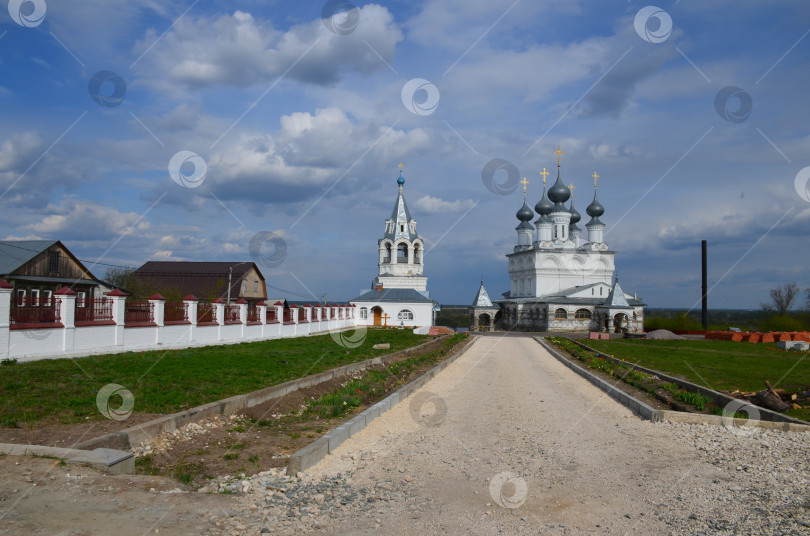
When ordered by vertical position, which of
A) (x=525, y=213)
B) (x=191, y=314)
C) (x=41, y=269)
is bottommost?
(x=191, y=314)

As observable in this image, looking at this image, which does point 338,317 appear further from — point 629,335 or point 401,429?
point 401,429

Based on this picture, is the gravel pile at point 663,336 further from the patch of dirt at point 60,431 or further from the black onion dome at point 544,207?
the patch of dirt at point 60,431

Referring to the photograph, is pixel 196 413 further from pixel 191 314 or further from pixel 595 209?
pixel 595 209

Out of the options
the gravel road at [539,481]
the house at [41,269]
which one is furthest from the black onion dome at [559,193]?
the gravel road at [539,481]

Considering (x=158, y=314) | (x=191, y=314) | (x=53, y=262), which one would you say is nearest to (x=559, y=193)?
(x=53, y=262)

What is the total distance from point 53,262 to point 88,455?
29.9 m

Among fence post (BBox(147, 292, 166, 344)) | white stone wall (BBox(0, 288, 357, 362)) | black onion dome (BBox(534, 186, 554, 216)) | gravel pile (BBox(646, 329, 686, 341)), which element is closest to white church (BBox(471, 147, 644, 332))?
black onion dome (BBox(534, 186, 554, 216))

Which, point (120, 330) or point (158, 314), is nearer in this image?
point (120, 330)

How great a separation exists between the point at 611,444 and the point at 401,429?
109 inches

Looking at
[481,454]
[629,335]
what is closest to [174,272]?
[629,335]

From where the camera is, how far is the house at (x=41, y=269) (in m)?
28.1

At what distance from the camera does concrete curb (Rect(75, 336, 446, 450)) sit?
245 inches

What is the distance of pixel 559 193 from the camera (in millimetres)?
63656

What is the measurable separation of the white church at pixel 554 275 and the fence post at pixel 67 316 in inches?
1823
